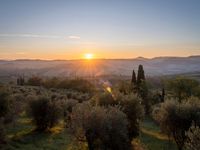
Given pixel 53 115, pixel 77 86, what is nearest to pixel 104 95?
pixel 53 115

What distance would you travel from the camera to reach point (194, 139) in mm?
10953

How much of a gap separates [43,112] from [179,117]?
16137mm

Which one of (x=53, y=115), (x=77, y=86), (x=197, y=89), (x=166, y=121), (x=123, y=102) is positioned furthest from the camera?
(x=77, y=86)

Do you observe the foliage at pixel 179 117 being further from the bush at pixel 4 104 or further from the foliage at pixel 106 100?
the bush at pixel 4 104

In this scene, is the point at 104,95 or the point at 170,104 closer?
the point at 170,104

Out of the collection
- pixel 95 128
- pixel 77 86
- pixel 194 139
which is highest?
pixel 194 139

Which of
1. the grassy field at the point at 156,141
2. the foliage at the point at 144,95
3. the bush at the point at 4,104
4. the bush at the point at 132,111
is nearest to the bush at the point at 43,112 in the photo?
the bush at the point at 4,104

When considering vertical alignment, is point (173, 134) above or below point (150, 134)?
above

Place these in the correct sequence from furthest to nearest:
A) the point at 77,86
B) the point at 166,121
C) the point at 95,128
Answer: the point at 77,86
the point at 166,121
the point at 95,128

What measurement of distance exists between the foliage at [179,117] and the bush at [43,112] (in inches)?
526

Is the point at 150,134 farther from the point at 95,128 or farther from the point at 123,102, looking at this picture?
the point at 95,128

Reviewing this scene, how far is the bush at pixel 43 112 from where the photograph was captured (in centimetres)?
3055

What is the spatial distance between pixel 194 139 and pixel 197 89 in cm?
4783

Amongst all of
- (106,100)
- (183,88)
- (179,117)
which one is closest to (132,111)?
(106,100)
